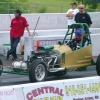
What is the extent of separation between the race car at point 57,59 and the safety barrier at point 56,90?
10.5 ft

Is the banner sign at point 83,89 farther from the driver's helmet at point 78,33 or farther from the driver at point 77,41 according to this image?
the driver's helmet at point 78,33

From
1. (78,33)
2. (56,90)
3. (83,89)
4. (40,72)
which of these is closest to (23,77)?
(40,72)

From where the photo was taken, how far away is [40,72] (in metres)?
13.1

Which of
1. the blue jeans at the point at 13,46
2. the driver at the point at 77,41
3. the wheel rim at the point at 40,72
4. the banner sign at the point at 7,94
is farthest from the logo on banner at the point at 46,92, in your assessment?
the blue jeans at the point at 13,46

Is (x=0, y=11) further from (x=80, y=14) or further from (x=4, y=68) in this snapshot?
(x=4, y=68)

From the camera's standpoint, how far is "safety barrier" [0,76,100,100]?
8734mm

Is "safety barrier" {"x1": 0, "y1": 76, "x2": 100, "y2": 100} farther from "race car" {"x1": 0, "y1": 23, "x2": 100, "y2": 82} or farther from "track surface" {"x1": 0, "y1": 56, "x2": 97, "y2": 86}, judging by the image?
"track surface" {"x1": 0, "y1": 56, "x2": 97, "y2": 86}

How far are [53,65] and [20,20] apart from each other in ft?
14.6

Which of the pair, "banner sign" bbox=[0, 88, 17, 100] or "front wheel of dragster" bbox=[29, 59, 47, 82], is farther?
"front wheel of dragster" bbox=[29, 59, 47, 82]

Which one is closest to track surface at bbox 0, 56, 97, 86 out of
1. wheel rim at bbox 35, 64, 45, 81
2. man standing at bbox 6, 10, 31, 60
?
wheel rim at bbox 35, 64, 45, 81

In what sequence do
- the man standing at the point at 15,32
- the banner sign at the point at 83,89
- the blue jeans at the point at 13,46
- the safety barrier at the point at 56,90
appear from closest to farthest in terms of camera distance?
the safety barrier at the point at 56,90 → the banner sign at the point at 83,89 → the man standing at the point at 15,32 → the blue jeans at the point at 13,46

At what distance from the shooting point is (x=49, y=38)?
18.1 meters

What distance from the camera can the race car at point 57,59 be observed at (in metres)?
13.1

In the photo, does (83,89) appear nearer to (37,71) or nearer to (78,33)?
(37,71)
